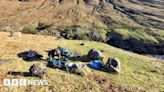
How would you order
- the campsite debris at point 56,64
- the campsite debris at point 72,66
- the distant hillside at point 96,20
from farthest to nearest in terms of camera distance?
the distant hillside at point 96,20, the campsite debris at point 56,64, the campsite debris at point 72,66

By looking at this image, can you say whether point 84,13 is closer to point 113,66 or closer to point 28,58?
point 28,58

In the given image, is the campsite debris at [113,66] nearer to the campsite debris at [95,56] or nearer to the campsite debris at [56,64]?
the campsite debris at [95,56]

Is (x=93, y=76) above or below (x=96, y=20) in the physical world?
above

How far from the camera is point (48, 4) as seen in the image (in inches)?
5212

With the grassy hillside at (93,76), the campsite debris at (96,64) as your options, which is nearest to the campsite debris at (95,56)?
the campsite debris at (96,64)

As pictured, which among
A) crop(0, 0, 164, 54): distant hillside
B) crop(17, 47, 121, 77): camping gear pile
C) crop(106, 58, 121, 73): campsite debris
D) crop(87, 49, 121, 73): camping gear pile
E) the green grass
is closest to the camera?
crop(17, 47, 121, 77): camping gear pile

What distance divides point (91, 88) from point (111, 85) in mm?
3894

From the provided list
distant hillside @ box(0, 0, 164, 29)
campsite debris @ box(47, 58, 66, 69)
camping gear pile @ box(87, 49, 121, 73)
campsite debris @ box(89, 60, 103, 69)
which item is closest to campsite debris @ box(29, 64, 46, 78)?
campsite debris @ box(47, 58, 66, 69)

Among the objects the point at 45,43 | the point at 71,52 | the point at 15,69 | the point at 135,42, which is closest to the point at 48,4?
the point at 135,42

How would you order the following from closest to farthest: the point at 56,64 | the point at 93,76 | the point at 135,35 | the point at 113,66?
the point at 93,76, the point at 56,64, the point at 113,66, the point at 135,35

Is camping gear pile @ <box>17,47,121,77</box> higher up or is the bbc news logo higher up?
camping gear pile @ <box>17,47,121,77</box>

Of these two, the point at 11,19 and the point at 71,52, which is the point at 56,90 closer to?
the point at 71,52

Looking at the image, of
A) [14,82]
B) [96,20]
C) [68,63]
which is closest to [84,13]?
[96,20]

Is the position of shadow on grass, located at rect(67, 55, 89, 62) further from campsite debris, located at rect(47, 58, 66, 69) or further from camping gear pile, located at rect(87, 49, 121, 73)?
campsite debris, located at rect(47, 58, 66, 69)
